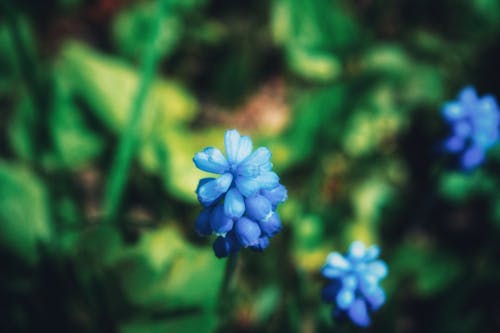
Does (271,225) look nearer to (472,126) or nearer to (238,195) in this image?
(238,195)

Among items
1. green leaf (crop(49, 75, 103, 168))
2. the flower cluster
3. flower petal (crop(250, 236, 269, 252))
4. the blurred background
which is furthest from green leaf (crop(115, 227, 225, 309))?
the flower cluster

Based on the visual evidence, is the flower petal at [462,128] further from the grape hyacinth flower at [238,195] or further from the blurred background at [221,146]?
the grape hyacinth flower at [238,195]

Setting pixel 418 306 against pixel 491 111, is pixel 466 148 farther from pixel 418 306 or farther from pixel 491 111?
pixel 418 306

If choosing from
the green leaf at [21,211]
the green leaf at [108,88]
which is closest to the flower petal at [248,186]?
the green leaf at [21,211]

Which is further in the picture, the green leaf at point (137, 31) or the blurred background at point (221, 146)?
the green leaf at point (137, 31)

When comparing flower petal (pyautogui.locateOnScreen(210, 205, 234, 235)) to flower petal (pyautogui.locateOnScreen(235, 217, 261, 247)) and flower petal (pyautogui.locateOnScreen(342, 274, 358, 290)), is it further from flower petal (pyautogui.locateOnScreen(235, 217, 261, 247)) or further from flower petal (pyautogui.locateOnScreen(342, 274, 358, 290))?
flower petal (pyautogui.locateOnScreen(342, 274, 358, 290))

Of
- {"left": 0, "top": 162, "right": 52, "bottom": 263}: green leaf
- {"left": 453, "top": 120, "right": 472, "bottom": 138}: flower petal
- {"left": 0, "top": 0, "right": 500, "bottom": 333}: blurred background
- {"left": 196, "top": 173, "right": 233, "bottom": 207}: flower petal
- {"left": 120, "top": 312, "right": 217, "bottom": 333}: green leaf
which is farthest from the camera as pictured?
{"left": 0, "top": 162, "right": 52, "bottom": 263}: green leaf

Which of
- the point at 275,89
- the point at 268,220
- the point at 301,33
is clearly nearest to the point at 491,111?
the point at 268,220
